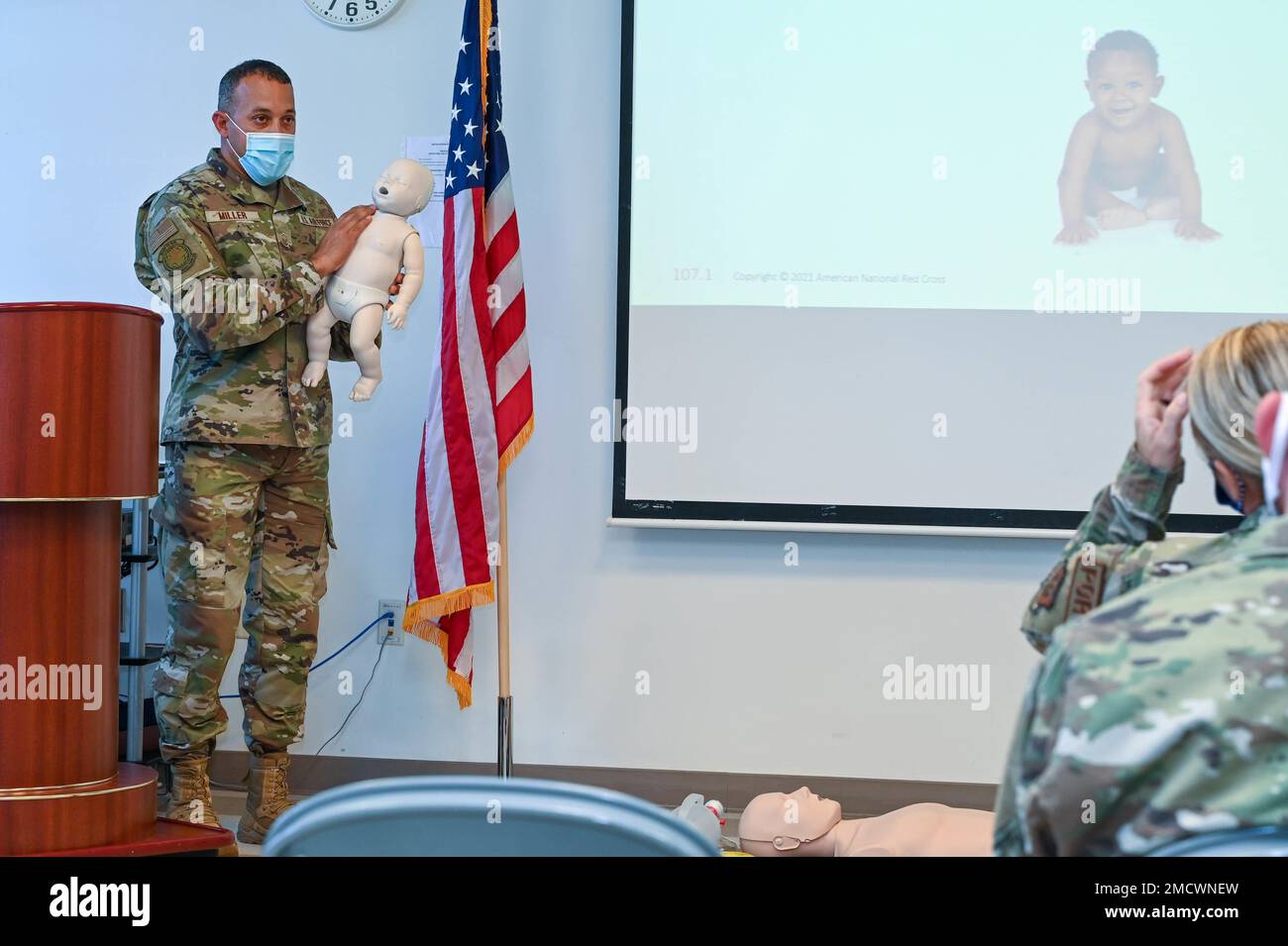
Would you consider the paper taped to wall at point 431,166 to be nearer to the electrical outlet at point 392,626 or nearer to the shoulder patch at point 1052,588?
the electrical outlet at point 392,626

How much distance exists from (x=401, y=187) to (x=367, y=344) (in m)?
0.39

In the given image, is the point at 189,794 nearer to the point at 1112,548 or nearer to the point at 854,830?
the point at 854,830

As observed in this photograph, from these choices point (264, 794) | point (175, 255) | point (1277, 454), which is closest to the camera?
point (1277, 454)

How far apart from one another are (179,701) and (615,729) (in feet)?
3.98

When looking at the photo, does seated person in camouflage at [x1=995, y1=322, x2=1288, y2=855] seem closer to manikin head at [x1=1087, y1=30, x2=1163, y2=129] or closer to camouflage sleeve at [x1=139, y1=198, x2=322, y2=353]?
camouflage sleeve at [x1=139, y1=198, x2=322, y2=353]

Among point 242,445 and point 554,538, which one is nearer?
point 242,445

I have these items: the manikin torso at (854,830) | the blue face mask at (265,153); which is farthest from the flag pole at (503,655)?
the blue face mask at (265,153)

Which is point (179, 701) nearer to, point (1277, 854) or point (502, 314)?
point (502, 314)

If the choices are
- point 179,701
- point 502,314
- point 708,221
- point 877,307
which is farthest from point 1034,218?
point 179,701

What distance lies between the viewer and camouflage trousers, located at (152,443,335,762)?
9.21 ft

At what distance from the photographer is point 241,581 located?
9.37 ft

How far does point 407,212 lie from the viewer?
2949 millimetres

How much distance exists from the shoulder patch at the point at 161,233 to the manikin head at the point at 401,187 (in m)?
0.47
